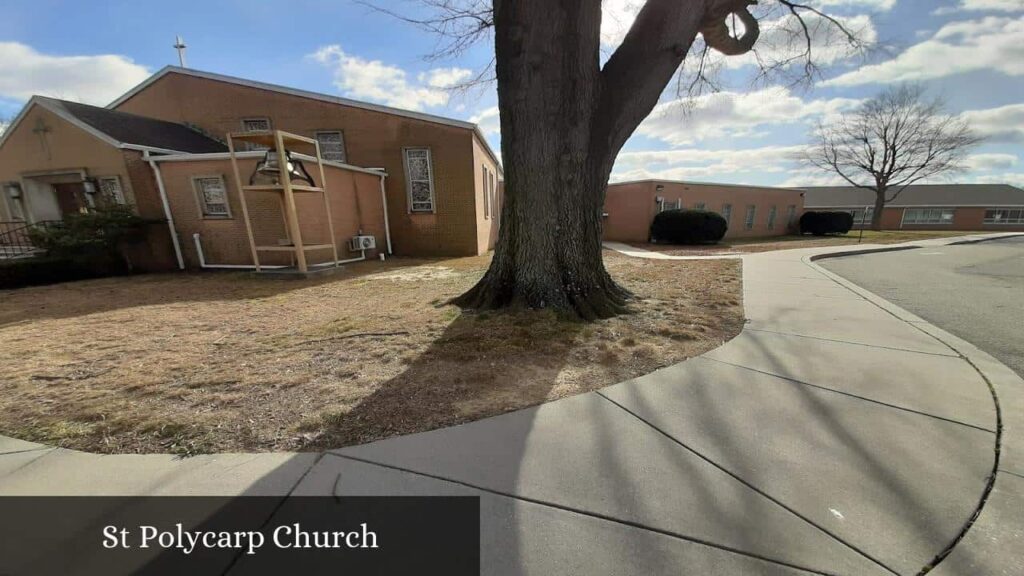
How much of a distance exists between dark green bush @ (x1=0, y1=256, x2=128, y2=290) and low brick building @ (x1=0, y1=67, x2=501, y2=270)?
2.77 feet

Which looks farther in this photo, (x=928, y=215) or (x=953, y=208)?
(x=928, y=215)

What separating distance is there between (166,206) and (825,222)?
37.5m

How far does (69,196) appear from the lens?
37.4 feet

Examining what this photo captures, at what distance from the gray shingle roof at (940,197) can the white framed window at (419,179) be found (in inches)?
1748

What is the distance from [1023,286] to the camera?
701 cm

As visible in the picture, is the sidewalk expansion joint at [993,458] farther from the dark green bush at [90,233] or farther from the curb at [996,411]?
the dark green bush at [90,233]

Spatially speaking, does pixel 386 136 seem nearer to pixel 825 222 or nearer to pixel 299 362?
pixel 299 362

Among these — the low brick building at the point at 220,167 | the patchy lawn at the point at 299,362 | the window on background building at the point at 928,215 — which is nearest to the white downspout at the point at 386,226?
the low brick building at the point at 220,167

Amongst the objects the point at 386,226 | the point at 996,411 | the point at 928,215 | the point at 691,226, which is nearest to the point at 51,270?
the point at 386,226

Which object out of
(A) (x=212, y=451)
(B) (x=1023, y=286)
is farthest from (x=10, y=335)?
(B) (x=1023, y=286)

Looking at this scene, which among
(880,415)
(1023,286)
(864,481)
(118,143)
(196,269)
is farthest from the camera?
(196,269)

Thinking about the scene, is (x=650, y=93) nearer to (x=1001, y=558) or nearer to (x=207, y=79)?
(x=1001, y=558)

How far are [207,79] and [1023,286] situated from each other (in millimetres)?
23448

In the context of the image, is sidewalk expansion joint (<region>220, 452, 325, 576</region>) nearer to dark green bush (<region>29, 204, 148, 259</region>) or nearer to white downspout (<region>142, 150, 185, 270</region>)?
dark green bush (<region>29, 204, 148, 259</region>)
